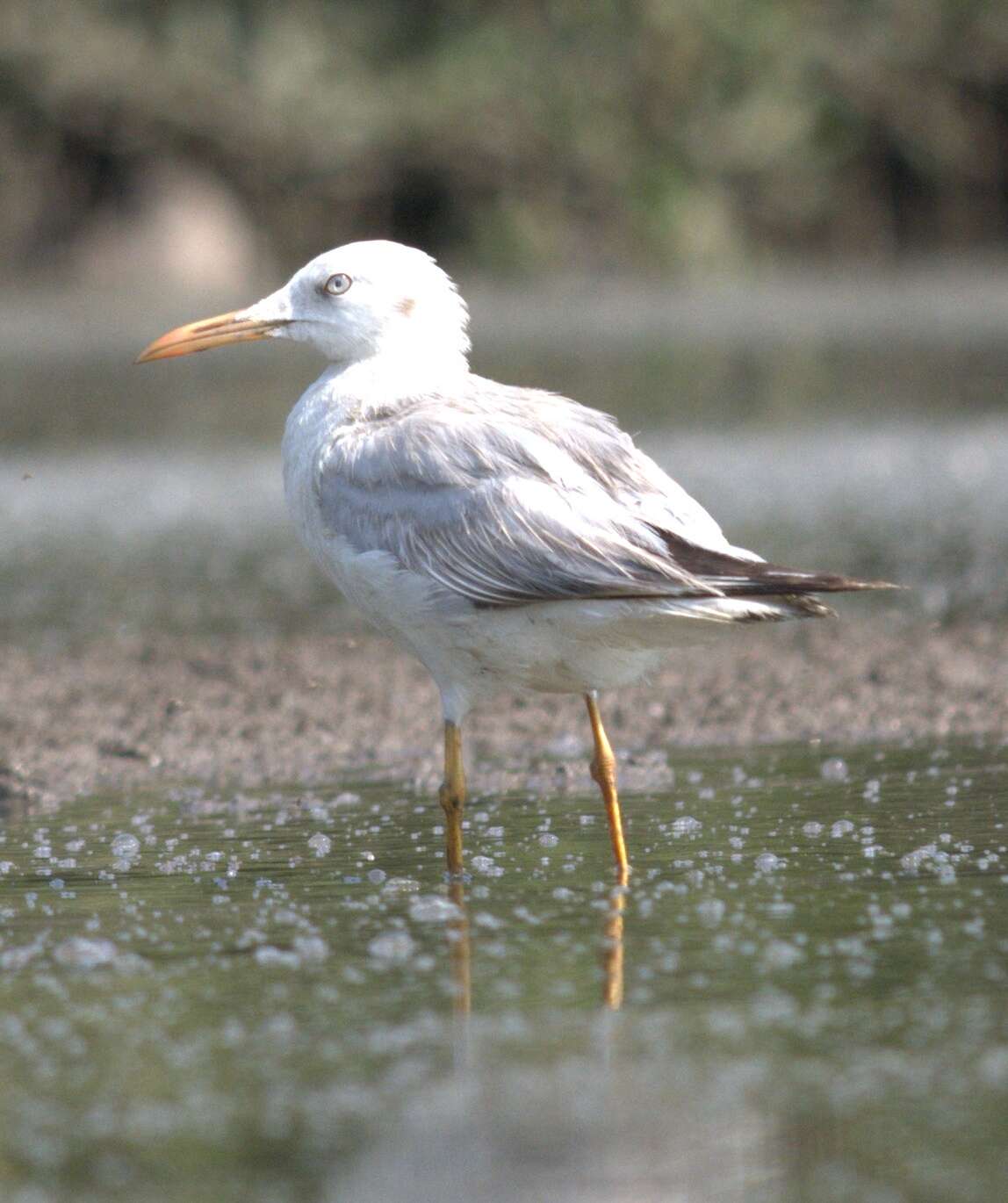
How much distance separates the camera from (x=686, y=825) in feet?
23.2

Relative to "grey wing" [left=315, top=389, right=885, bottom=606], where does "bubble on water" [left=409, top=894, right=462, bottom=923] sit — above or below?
below

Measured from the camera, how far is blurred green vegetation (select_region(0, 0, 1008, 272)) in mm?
31312

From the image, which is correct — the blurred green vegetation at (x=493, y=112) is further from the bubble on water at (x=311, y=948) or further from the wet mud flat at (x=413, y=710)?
the bubble on water at (x=311, y=948)

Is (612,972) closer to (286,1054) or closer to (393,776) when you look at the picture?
(286,1054)

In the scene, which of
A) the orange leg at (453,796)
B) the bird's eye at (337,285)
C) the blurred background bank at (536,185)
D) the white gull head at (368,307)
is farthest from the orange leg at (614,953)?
the blurred background bank at (536,185)

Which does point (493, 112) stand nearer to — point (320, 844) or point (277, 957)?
point (320, 844)

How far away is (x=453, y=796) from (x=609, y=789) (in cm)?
47

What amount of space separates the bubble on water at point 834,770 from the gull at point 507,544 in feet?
3.77

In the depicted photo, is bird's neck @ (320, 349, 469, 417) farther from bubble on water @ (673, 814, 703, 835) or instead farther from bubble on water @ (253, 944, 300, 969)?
bubble on water @ (253, 944, 300, 969)

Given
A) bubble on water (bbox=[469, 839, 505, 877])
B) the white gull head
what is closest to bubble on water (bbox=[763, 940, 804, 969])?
bubble on water (bbox=[469, 839, 505, 877])

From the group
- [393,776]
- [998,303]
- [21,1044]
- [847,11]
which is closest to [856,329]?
[998,303]

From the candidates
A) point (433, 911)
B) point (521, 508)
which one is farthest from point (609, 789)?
point (433, 911)

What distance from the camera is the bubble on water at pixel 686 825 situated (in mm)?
6996

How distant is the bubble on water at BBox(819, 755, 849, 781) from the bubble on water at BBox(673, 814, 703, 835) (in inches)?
30.8
